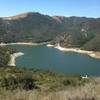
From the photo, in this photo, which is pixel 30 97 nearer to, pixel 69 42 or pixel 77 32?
pixel 69 42

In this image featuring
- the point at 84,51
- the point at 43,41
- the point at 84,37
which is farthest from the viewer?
the point at 43,41

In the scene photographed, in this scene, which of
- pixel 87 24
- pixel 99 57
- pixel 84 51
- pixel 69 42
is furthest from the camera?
pixel 87 24

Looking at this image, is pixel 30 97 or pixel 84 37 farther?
pixel 84 37

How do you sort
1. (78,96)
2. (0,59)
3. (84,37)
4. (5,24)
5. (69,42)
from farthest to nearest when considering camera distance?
(5,24) → (84,37) → (69,42) → (0,59) → (78,96)

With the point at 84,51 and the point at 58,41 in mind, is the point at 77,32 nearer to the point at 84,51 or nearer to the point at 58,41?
the point at 58,41

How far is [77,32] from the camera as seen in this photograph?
132m

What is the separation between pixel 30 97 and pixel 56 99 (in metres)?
0.38

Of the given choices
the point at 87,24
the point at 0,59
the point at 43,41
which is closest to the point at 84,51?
A: the point at 0,59

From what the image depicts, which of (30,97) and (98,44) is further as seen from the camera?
(98,44)

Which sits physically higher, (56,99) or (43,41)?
(56,99)

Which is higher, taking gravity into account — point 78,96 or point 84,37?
point 78,96

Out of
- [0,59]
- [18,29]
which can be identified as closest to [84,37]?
[0,59]

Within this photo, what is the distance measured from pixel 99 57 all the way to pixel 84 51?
16206 mm

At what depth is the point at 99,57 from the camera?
3211 inches
